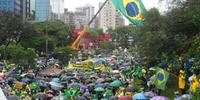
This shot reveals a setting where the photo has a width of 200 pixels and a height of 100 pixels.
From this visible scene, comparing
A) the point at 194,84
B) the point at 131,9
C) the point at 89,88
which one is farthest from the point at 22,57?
the point at 194,84

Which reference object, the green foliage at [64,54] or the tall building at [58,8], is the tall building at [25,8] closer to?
the tall building at [58,8]

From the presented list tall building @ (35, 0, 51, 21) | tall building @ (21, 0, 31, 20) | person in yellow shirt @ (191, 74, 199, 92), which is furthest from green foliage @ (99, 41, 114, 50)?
person in yellow shirt @ (191, 74, 199, 92)

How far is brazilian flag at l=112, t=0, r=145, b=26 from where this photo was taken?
30141mm

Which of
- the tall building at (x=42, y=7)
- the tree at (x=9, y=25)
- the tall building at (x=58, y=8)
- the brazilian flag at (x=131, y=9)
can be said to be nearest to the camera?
the brazilian flag at (x=131, y=9)

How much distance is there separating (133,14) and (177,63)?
6.61 meters

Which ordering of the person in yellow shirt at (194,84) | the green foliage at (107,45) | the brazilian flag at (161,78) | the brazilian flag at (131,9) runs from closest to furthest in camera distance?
1. the person in yellow shirt at (194,84)
2. the brazilian flag at (161,78)
3. the brazilian flag at (131,9)
4. the green foliage at (107,45)

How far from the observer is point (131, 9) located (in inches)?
1202

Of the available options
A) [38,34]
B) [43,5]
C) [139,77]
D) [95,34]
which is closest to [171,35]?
[139,77]

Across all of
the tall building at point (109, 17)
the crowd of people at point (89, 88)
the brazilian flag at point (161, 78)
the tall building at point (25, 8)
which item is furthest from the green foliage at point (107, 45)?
the brazilian flag at point (161, 78)

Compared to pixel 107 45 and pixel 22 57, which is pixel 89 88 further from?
pixel 107 45

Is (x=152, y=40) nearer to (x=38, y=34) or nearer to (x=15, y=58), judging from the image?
(x=15, y=58)

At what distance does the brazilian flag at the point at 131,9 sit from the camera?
30.1m

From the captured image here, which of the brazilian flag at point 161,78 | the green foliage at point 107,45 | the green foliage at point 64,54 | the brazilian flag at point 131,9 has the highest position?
the brazilian flag at point 131,9

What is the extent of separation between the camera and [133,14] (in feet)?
99.9
